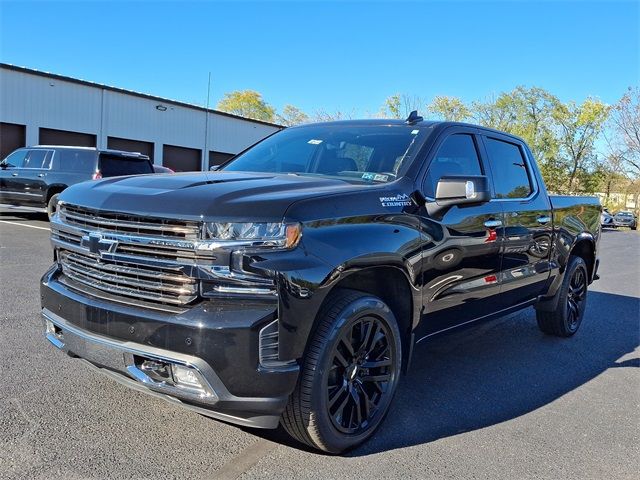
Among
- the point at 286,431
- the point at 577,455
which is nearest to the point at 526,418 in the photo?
the point at 577,455

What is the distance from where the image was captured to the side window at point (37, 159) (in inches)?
547

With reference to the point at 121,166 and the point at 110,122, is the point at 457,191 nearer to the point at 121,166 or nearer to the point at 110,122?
the point at 121,166

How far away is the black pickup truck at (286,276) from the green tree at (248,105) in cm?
7575

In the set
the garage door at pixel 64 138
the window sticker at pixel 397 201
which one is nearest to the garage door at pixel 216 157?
the garage door at pixel 64 138

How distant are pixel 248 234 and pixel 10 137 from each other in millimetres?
22166

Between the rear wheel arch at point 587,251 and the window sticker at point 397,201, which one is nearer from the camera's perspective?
the window sticker at point 397,201

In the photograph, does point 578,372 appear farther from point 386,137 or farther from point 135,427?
point 135,427

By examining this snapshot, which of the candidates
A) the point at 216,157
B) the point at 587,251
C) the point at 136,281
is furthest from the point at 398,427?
the point at 216,157

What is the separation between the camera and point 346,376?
3148 mm

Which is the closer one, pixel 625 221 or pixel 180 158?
pixel 180 158

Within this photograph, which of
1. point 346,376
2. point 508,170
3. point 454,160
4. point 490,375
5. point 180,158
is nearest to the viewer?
point 346,376

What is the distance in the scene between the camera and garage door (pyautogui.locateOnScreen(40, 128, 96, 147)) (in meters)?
22.5

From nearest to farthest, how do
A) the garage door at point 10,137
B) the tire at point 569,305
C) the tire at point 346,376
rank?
the tire at point 346,376 < the tire at point 569,305 < the garage door at point 10,137

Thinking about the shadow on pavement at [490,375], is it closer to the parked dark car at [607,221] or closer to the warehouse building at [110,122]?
the warehouse building at [110,122]
